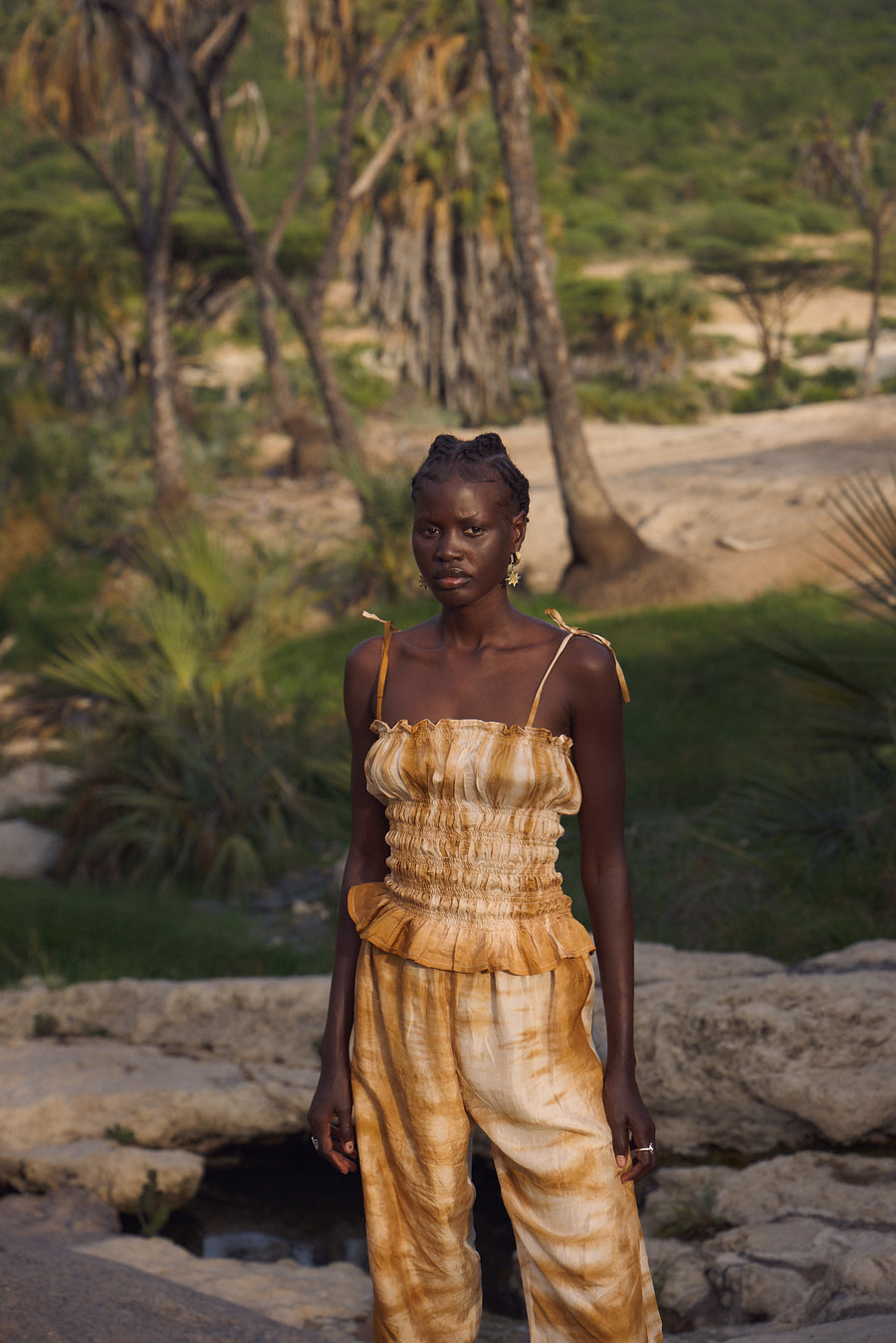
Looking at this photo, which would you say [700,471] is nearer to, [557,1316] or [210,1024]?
[210,1024]

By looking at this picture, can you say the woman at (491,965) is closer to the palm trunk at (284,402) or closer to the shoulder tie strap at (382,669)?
the shoulder tie strap at (382,669)

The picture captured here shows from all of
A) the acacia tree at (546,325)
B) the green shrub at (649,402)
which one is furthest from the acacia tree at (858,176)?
the acacia tree at (546,325)

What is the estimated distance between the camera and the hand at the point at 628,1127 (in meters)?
2.06

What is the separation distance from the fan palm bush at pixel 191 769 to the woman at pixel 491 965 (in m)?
5.10

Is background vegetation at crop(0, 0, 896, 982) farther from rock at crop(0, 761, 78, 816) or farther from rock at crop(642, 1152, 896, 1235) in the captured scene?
rock at crop(642, 1152, 896, 1235)

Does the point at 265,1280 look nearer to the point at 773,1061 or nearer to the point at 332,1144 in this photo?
the point at 332,1144

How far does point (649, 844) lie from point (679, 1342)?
359cm

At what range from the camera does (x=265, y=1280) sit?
10.8 ft

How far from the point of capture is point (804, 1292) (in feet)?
9.72

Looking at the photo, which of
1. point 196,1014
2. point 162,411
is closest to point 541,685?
point 196,1014

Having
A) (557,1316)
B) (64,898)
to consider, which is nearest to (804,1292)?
(557,1316)

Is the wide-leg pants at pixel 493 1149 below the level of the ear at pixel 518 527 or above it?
below

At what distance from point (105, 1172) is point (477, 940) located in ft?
7.63

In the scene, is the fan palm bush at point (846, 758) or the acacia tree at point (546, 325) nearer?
the fan palm bush at point (846, 758)
